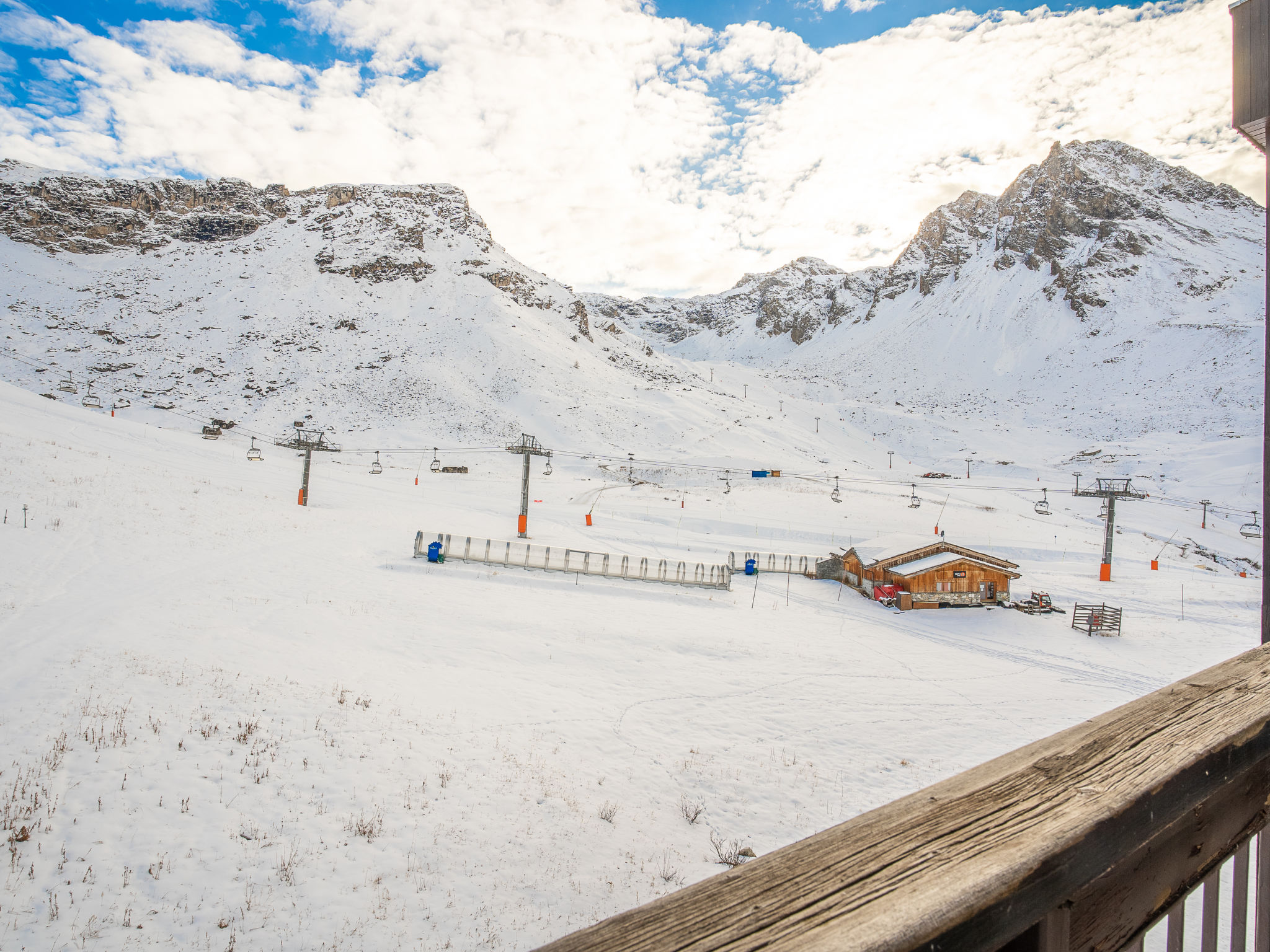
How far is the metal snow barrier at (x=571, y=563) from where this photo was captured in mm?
29344

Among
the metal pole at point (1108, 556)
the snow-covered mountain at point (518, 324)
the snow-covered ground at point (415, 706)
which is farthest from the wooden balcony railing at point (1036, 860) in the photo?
the snow-covered mountain at point (518, 324)

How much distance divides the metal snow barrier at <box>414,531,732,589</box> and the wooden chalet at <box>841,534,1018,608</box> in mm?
8679

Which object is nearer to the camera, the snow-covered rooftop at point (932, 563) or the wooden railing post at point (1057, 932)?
the wooden railing post at point (1057, 932)

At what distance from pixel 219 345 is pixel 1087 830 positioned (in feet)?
356

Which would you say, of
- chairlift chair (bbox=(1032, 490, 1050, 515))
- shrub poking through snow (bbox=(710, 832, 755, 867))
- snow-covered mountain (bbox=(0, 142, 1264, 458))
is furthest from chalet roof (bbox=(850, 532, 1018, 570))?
snow-covered mountain (bbox=(0, 142, 1264, 458))

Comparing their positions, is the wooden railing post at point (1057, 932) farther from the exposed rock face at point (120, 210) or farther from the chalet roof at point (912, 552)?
the exposed rock face at point (120, 210)

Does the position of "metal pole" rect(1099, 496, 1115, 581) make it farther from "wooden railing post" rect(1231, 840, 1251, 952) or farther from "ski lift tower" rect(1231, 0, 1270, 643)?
"wooden railing post" rect(1231, 840, 1251, 952)

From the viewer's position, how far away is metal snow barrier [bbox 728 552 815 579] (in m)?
36.5

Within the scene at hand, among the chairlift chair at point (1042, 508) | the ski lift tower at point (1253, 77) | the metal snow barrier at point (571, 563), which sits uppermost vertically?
the ski lift tower at point (1253, 77)

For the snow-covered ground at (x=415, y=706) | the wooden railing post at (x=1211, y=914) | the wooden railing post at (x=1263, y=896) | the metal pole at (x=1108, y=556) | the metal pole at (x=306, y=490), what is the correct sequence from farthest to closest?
1. the metal pole at (x=306, y=490)
2. the metal pole at (x=1108, y=556)
3. the snow-covered ground at (x=415, y=706)
4. the wooden railing post at (x=1263, y=896)
5. the wooden railing post at (x=1211, y=914)

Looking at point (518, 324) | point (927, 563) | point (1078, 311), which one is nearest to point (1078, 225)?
point (1078, 311)

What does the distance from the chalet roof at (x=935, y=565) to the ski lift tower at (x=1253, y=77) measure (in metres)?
29.9

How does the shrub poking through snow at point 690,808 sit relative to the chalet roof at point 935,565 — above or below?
below

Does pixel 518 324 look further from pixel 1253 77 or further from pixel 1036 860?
pixel 1036 860
